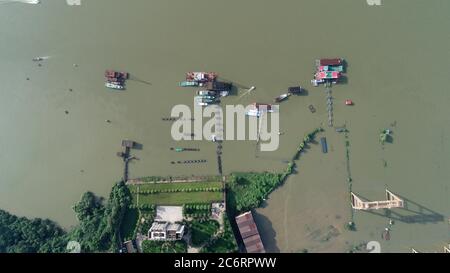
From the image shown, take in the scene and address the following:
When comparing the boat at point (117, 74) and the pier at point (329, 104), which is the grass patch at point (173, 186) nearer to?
the boat at point (117, 74)

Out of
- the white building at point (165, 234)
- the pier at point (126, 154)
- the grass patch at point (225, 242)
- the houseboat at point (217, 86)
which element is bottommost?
the grass patch at point (225, 242)

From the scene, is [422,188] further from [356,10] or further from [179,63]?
[179,63]

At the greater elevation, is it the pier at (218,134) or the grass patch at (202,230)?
the pier at (218,134)

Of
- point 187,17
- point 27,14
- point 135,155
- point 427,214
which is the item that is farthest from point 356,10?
point 27,14

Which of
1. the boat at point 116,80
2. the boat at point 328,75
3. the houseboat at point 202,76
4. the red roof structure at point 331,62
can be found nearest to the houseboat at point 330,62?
the red roof structure at point 331,62

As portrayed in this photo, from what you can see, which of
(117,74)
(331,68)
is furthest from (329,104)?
(117,74)

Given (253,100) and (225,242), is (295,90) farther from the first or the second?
(225,242)
